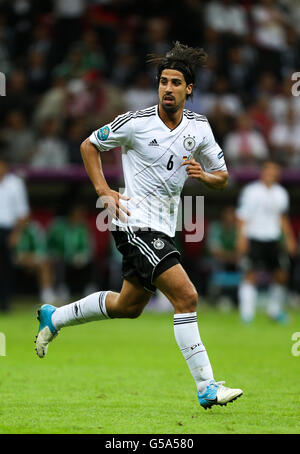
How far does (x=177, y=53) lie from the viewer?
702cm

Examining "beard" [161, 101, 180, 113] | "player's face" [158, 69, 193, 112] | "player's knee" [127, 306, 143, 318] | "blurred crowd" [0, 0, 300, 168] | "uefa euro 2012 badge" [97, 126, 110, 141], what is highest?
"blurred crowd" [0, 0, 300, 168]

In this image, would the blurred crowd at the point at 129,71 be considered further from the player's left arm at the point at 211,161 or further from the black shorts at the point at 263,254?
the player's left arm at the point at 211,161

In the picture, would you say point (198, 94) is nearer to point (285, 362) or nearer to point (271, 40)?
point (271, 40)

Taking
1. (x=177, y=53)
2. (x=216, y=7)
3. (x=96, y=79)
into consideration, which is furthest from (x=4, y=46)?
(x=177, y=53)

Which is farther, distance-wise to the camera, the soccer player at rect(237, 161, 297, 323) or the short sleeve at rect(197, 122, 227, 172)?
the soccer player at rect(237, 161, 297, 323)

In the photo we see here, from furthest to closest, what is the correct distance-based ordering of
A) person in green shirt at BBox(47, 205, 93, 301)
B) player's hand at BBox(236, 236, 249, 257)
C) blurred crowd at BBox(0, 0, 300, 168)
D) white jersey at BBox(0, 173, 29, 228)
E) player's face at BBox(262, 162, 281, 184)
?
blurred crowd at BBox(0, 0, 300, 168)
person in green shirt at BBox(47, 205, 93, 301)
white jersey at BBox(0, 173, 29, 228)
player's hand at BBox(236, 236, 249, 257)
player's face at BBox(262, 162, 281, 184)

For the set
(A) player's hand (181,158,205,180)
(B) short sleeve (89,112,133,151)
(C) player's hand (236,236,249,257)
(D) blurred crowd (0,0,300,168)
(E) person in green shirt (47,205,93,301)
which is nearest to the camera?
(A) player's hand (181,158,205,180)

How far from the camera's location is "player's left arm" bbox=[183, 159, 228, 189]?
6.75 m

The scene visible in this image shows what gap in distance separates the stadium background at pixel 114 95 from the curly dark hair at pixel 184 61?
357 inches

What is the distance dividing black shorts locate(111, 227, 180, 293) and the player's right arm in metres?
0.18

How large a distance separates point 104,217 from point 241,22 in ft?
22.7

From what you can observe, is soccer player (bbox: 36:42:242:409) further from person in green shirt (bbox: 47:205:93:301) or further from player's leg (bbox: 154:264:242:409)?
person in green shirt (bbox: 47:205:93:301)

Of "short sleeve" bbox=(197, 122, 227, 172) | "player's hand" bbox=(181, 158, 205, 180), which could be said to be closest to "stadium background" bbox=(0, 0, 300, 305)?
"short sleeve" bbox=(197, 122, 227, 172)

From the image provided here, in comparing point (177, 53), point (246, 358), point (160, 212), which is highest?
point (177, 53)
